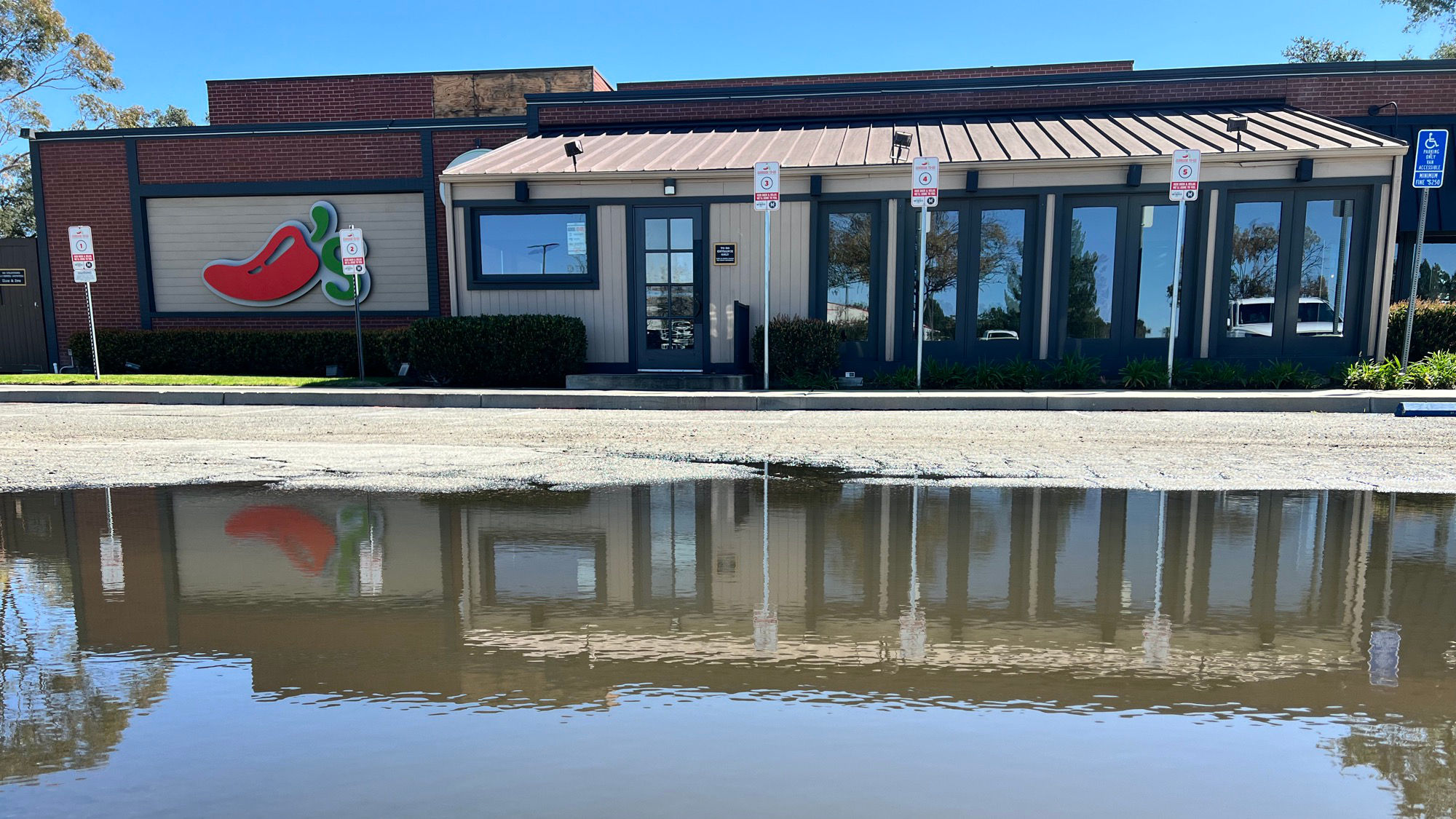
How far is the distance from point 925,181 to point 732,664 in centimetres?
1048

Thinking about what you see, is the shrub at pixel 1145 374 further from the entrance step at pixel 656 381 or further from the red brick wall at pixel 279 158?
the red brick wall at pixel 279 158

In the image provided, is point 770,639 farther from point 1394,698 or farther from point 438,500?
point 438,500

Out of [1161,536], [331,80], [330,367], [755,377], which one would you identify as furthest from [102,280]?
[1161,536]

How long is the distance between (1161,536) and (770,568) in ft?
7.38

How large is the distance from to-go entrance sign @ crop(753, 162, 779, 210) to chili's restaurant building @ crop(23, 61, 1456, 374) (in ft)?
4.90

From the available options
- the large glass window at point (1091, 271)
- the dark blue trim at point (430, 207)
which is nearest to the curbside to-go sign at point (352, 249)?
the dark blue trim at point (430, 207)

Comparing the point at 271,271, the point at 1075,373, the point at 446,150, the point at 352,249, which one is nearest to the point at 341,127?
the point at 446,150

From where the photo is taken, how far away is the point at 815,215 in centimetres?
1436

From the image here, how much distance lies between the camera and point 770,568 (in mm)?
4359

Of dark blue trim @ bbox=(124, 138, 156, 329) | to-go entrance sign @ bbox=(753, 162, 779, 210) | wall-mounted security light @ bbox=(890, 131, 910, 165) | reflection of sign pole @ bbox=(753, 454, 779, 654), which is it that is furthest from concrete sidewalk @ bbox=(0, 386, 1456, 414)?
reflection of sign pole @ bbox=(753, 454, 779, 654)

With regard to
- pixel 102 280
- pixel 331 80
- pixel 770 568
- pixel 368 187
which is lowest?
pixel 770 568

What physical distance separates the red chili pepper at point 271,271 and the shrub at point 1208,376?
1627cm

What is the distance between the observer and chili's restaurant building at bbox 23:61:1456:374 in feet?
44.4

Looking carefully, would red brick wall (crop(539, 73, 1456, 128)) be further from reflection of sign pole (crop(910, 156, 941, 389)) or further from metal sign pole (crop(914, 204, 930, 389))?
reflection of sign pole (crop(910, 156, 941, 389))
